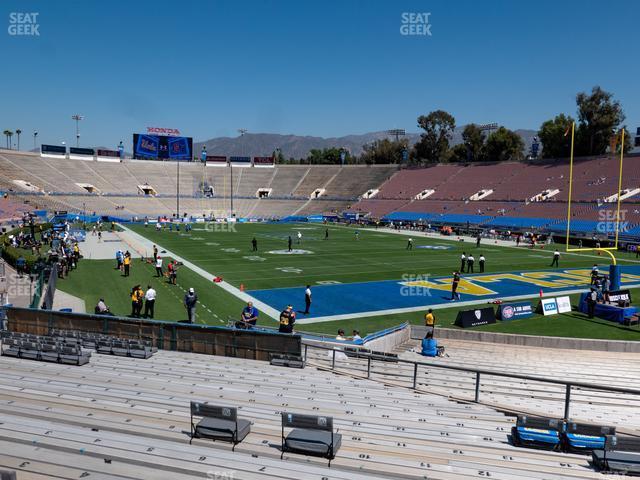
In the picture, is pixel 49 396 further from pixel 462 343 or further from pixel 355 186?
pixel 355 186

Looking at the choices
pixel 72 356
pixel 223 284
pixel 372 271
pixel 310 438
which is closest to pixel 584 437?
pixel 310 438

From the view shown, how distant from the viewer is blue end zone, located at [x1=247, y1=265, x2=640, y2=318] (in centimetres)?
2195

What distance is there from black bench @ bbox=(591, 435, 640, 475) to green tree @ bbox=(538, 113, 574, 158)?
87.7 metres

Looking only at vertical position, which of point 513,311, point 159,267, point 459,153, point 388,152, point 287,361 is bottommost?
point 513,311

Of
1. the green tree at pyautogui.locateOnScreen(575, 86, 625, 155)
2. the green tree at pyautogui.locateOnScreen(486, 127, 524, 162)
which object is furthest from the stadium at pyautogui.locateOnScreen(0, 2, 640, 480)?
the green tree at pyautogui.locateOnScreen(486, 127, 524, 162)

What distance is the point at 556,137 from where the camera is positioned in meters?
86.3

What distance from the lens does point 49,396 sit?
7.69 metres

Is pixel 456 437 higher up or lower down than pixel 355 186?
lower down

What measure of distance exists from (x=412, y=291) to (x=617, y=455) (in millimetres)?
19150

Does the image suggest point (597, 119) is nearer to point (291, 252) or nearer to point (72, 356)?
point (291, 252)

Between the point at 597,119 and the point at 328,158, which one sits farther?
the point at 328,158

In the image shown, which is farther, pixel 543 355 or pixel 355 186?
pixel 355 186

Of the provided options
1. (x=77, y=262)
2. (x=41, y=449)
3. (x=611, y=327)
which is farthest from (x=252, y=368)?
(x=77, y=262)

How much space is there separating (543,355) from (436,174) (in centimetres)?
7183
